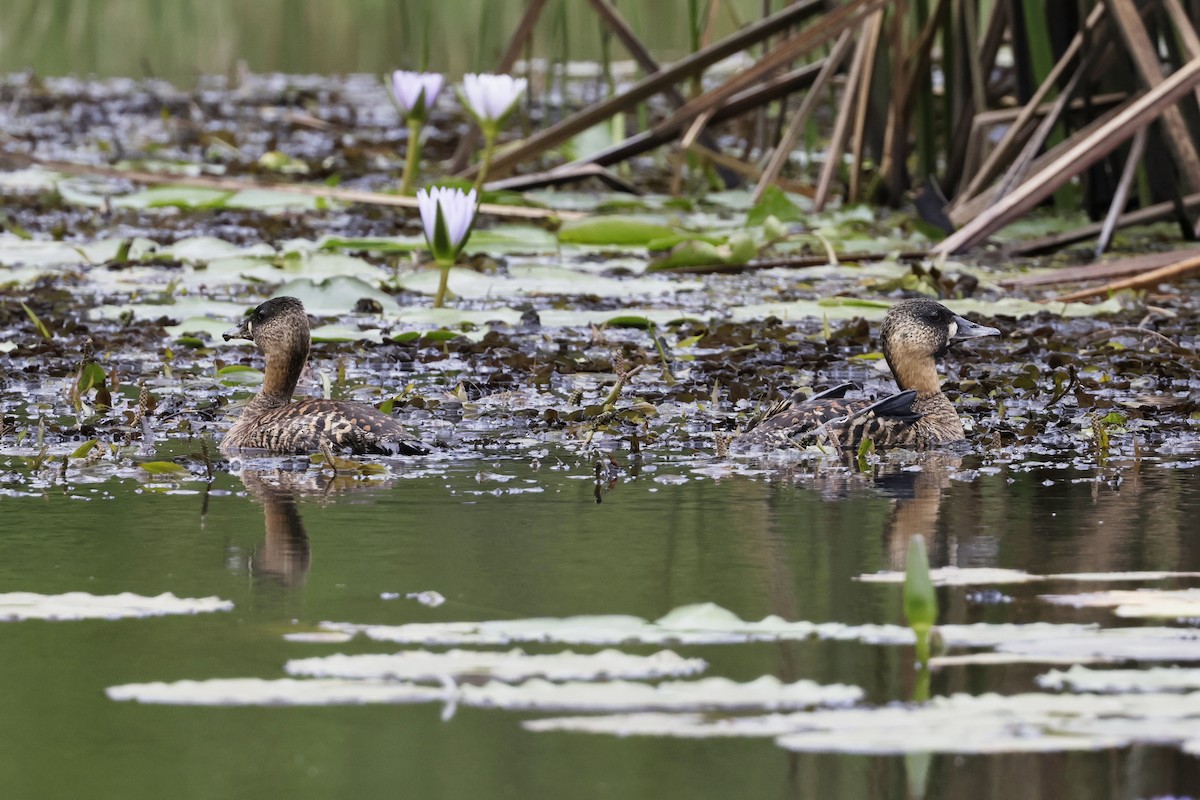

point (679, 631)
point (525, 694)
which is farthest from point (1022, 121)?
point (525, 694)

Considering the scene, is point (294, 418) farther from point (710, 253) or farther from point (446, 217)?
point (710, 253)

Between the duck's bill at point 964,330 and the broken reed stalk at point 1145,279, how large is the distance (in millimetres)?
1460

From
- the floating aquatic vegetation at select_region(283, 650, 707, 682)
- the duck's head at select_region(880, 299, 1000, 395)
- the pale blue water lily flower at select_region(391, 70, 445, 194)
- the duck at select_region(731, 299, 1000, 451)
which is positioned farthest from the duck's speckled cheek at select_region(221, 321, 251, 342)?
the pale blue water lily flower at select_region(391, 70, 445, 194)

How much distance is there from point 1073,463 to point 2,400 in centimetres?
324

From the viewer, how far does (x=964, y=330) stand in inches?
249

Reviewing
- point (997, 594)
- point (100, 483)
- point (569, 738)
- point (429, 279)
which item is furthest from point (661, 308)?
point (569, 738)

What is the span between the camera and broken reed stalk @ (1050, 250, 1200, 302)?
24.5 ft

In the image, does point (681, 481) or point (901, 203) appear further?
point (901, 203)

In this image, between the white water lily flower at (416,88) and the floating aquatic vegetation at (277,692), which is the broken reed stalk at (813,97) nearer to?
the white water lily flower at (416,88)

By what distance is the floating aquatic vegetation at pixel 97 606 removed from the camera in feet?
11.7

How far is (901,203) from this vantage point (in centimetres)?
1113

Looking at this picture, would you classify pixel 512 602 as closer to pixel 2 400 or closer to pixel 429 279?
pixel 2 400

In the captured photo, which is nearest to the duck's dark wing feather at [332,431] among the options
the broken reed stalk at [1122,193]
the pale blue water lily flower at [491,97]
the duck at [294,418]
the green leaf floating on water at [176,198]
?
the duck at [294,418]

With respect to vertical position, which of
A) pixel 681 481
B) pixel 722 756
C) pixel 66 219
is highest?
pixel 66 219
